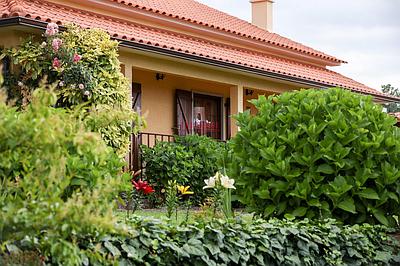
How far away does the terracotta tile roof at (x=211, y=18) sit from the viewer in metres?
18.5

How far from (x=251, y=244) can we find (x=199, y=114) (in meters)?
12.4

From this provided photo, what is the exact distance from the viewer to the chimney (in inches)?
1011

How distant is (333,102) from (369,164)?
799 millimetres

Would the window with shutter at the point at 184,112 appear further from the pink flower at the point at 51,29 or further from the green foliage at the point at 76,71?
the pink flower at the point at 51,29

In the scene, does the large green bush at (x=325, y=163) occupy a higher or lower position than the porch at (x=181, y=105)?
lower

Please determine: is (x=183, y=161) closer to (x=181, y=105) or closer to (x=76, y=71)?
(x=76, y=71)

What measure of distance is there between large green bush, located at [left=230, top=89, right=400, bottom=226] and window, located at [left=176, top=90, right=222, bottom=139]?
9160 millimetres

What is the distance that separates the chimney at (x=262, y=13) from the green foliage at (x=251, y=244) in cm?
1803

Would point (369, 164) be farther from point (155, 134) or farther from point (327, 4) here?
point (327, 4)

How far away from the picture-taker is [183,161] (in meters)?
14.7

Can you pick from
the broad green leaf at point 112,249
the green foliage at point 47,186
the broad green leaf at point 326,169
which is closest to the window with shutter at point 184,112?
the broad green leaf at point 326,169

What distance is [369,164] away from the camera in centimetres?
843

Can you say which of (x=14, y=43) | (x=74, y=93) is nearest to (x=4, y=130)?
(x=74, y=93)

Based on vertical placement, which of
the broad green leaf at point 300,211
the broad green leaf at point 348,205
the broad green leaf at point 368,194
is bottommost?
the broad green leaf at point 300,211
